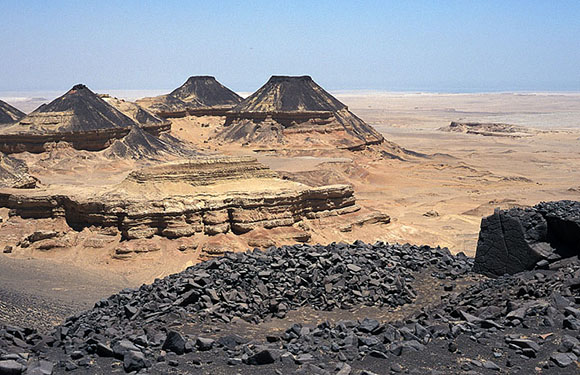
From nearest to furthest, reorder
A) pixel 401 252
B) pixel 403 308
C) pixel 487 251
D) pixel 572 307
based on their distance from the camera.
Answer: pixel 572 307 → pixel 403 308 → pixel 487 251 → pixel 401 252

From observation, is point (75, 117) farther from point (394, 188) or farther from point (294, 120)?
point (394, 188)

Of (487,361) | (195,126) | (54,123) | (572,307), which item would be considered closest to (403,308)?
(572,307)

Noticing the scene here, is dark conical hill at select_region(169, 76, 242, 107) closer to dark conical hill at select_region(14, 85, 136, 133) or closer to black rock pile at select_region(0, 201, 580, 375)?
dark conical hill at select_region(14, 85, 136, 133)

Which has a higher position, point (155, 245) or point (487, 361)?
point (487, 361)

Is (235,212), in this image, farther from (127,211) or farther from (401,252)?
(401,252)

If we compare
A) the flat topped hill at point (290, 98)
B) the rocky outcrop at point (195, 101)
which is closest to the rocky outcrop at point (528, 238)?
the flat topped hill at point (290, 98)

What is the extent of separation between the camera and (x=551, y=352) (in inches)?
264

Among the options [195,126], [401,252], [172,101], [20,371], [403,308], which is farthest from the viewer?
[172,101]

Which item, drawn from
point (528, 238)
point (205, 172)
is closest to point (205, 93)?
point (205, 172)

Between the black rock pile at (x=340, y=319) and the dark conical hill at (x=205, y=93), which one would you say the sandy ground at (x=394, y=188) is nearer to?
the black rock pile at (x=340, y=319)

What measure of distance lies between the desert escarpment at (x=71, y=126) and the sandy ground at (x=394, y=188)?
1275 millimetres

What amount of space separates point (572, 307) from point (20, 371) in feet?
22.4

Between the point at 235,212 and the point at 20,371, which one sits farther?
the point at 235,212

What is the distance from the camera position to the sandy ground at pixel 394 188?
15297 mm
